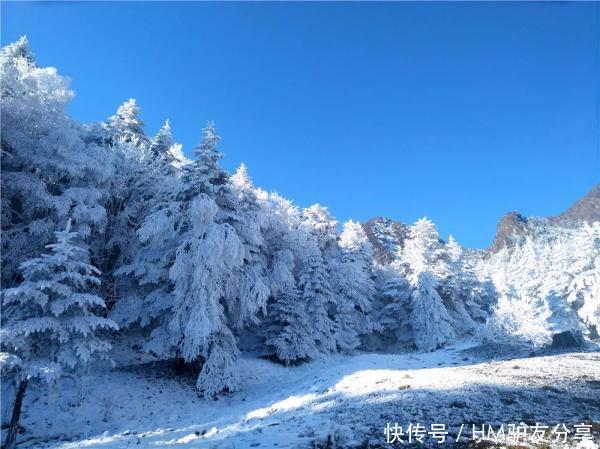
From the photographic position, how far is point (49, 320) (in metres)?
10.8

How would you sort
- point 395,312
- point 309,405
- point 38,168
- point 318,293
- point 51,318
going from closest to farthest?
point 51,318 → point 309,405 → point 38,168 → point 318,293 → point 395,312

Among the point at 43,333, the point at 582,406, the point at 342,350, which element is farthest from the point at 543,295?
the point at 43,333

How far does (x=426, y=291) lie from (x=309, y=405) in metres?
24.1

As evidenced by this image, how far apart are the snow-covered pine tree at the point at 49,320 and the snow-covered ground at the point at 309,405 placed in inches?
53.8

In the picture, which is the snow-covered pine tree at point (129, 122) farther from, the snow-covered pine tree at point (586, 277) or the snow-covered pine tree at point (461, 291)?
the snow-covered pine tree at point (586, 277)

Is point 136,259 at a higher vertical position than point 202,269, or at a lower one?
higher

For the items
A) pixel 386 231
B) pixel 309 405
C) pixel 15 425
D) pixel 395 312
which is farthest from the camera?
pixel 386 231

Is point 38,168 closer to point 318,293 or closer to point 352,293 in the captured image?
point 318,293

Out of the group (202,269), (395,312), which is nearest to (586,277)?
(395,312)

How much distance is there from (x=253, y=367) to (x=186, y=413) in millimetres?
6574

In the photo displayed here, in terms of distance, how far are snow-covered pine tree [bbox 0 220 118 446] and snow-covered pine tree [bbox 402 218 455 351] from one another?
26.2 meters

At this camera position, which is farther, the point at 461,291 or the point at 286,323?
the point at 461,291

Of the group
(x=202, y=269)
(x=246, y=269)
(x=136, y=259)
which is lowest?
(x=202, y=269)

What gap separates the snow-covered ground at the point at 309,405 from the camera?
8320 millimetres
